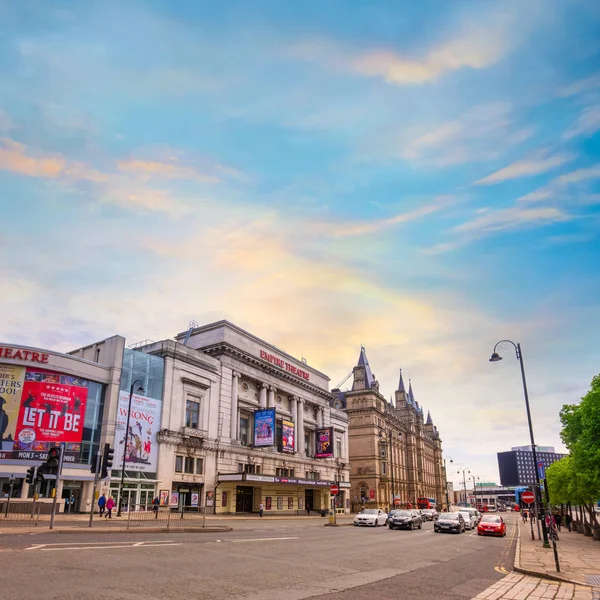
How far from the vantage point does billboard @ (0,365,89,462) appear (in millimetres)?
34906

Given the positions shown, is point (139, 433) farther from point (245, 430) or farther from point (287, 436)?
point (287, 436)

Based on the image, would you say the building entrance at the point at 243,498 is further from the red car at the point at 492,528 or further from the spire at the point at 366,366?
the spire at the point at 366,366

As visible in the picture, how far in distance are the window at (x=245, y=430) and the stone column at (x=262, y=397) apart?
2.44 metres

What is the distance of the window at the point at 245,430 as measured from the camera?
2242 inches

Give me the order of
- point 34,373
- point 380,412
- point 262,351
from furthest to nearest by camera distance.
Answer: point 380,412 → point 262,351 → point 34,373

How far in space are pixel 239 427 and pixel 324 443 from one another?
54.0 ft

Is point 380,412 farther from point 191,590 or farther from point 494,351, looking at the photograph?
point 191,590

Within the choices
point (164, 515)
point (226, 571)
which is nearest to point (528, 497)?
point (226, 571)

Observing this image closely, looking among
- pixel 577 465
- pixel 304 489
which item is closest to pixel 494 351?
pixel 577 465

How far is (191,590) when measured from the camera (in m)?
10.2

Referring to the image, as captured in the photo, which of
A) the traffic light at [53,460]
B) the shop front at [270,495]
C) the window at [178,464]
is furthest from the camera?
the shop front at [270,495]

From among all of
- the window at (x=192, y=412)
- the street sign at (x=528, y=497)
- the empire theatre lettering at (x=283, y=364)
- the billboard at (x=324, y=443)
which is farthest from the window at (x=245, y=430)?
the street sign at (x=528, y=497)

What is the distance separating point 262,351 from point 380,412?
145 feet

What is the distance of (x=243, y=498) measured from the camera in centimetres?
5534
